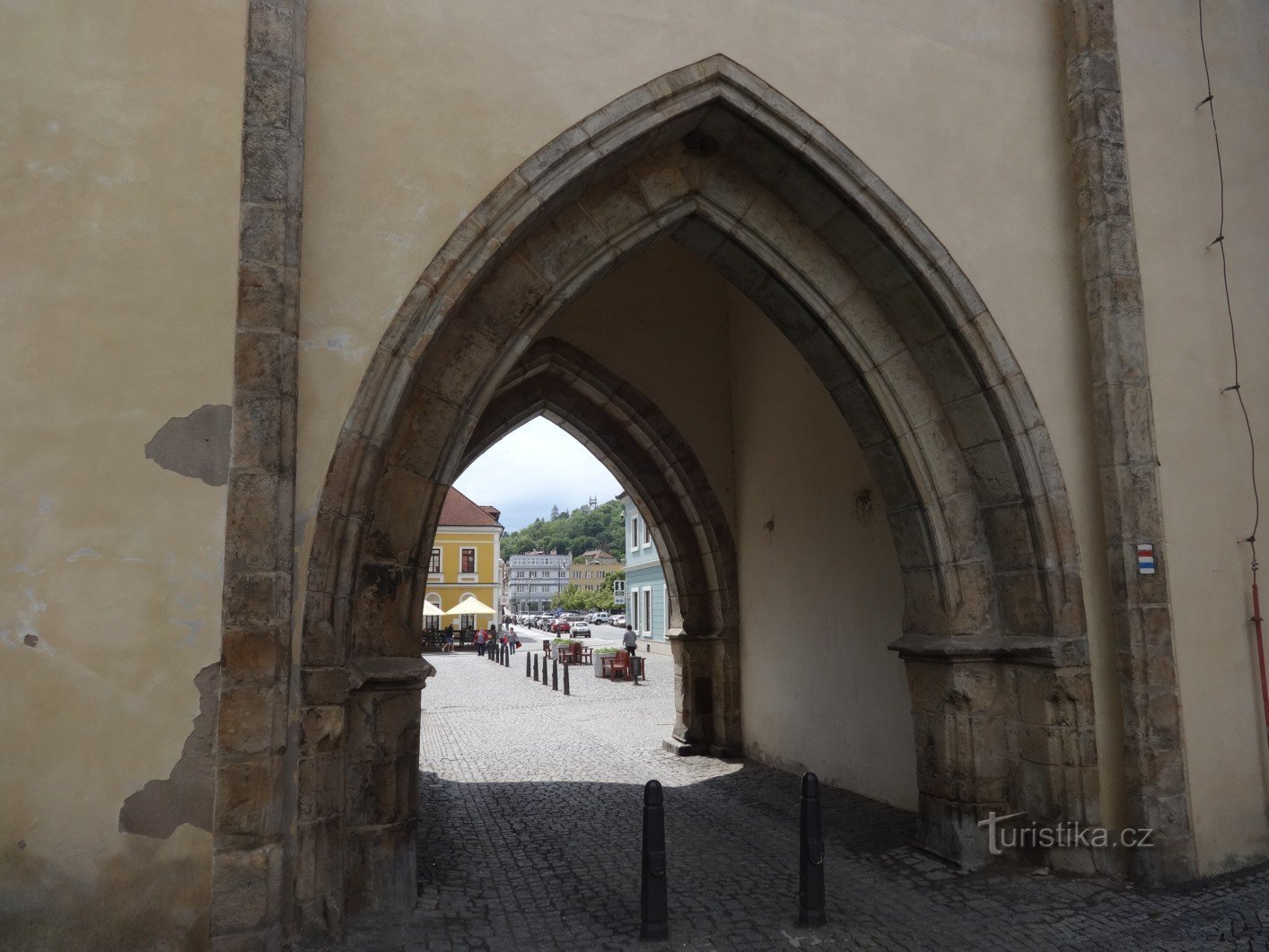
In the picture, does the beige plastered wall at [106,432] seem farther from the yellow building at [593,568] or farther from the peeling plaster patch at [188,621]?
the yellow building at [593,568]

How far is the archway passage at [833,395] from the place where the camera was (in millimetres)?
4195

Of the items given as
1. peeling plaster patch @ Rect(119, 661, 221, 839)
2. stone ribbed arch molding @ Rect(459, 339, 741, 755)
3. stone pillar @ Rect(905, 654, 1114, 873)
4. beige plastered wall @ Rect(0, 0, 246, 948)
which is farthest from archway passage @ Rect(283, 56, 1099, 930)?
stone ribbed arch molding @ Rect(459, 339, 741, 755)

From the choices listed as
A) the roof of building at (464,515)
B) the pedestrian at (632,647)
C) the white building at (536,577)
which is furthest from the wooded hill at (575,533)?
the pedestrian at (632,647)

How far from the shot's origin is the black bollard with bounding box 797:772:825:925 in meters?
4.24

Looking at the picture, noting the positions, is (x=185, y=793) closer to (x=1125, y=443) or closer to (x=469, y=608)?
(x=1125, y=443)

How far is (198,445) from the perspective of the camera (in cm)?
380

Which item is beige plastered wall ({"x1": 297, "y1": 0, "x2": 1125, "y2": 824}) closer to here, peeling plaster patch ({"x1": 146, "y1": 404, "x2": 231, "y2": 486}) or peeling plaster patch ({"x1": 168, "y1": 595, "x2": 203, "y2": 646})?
peeling plaster patch ({"x1": 146, "y1": 404, "x2": 231, "y2": 486})

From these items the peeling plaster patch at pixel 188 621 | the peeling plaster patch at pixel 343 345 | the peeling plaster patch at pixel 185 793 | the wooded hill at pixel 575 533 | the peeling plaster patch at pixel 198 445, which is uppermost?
the wooded hill at pixel 575 533

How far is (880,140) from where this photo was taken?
207 inches

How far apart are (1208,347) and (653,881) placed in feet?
14.5

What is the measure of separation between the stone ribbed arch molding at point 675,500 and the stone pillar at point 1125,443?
4.47 metres

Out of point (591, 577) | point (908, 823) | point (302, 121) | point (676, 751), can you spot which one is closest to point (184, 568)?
point (302, 121)

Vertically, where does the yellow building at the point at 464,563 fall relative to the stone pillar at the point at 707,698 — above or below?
above

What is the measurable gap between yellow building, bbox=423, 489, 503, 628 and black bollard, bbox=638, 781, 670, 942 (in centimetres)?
3736
